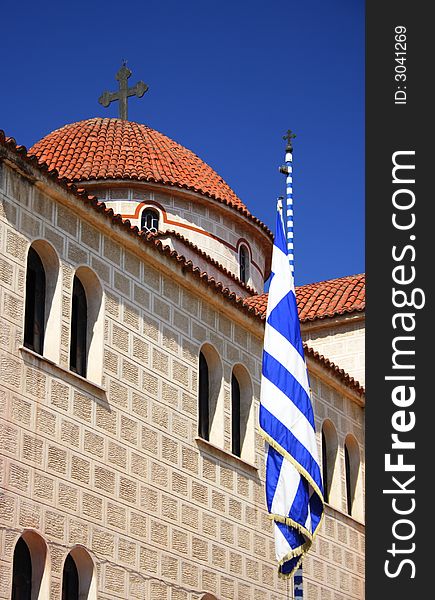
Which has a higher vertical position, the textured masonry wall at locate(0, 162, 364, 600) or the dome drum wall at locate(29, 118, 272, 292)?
the dome drum wall at locate(29, 118, 272, 292)

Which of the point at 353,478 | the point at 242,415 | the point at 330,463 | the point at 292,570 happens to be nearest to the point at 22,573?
the point at 292,570

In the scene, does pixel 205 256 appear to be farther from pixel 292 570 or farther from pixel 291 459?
pixel 292 570

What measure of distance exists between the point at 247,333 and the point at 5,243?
520 cm

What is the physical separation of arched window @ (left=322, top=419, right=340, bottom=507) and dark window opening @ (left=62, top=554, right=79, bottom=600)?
624 cm

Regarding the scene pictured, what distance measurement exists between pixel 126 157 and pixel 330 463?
8114 mm

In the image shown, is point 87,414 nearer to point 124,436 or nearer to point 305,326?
point 124,436

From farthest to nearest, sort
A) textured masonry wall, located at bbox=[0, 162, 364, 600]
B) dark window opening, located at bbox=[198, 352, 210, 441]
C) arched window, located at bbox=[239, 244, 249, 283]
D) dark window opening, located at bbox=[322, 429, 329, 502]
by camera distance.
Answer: arched window, located at bbox=[239, 244, 249, 283] < dark window opening, located at bbox=[322, 429, 329, 502] < dark window opening, located at bbox=[198, 352, 210, 441] < textured masonry wall, located at bbox=[0, 162, 364, 600]

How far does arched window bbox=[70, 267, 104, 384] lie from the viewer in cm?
1608

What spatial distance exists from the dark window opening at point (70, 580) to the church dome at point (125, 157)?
11582 mm

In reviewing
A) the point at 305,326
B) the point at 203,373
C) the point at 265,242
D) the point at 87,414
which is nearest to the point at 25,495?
the point at 87,414

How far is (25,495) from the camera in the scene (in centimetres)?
1446

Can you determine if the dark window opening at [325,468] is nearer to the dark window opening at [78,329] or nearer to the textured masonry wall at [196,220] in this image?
the dark window opening at [78,329]

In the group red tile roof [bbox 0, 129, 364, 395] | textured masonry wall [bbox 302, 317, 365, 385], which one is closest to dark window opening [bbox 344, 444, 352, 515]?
red tile roof [bbox 0, 129, 364, 395]

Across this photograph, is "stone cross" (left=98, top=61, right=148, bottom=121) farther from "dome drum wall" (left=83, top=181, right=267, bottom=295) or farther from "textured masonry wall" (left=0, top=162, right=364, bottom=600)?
"textured masonry wall" (left=0, top=162, right=364, bottom=600)
